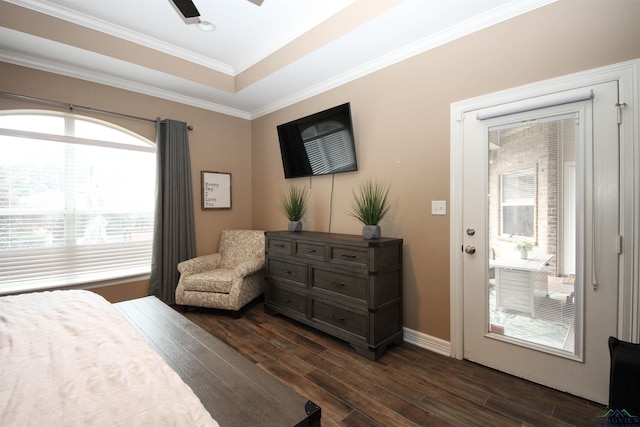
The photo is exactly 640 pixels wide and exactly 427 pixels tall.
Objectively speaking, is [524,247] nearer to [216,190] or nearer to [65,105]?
[216,190]

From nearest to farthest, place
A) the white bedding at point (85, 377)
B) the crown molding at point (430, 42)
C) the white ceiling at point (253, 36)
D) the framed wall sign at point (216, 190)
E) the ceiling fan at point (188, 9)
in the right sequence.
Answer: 1. the white bedding at point (85, 377)
2. the ceiling fan at point (188, 9)
3. the crown molding at point (430, 42)
4. the white ceiling at point (253, 36)
5. the framed wall sign at point (216, 190)

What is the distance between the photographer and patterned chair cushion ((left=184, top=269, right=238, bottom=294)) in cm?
319

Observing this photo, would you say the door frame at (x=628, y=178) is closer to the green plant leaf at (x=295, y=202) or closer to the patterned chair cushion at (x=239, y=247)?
the green plant leaf at (x=295, y=202)

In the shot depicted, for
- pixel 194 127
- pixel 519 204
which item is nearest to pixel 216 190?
pixel 194 127

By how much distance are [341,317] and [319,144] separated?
1864mm

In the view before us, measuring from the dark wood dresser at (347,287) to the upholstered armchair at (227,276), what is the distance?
497 mm

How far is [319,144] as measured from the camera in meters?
3.25

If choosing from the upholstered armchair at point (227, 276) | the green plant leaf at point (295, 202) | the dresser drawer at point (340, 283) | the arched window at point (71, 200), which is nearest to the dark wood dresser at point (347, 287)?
the dresser drawer at point (340, 283)

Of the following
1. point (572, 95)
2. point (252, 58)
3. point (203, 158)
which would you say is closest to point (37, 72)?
point (203, 158)

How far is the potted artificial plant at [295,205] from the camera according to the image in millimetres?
3303

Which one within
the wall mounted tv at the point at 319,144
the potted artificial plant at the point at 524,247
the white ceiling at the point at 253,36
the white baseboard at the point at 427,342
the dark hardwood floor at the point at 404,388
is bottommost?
the dark hardwood floor at the point at 404,388

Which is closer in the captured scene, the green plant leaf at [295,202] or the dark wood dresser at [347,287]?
the dark wood dresser at [347,287]

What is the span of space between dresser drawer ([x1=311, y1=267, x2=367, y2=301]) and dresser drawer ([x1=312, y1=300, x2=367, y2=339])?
0.15 metres

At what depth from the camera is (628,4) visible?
1.67m
